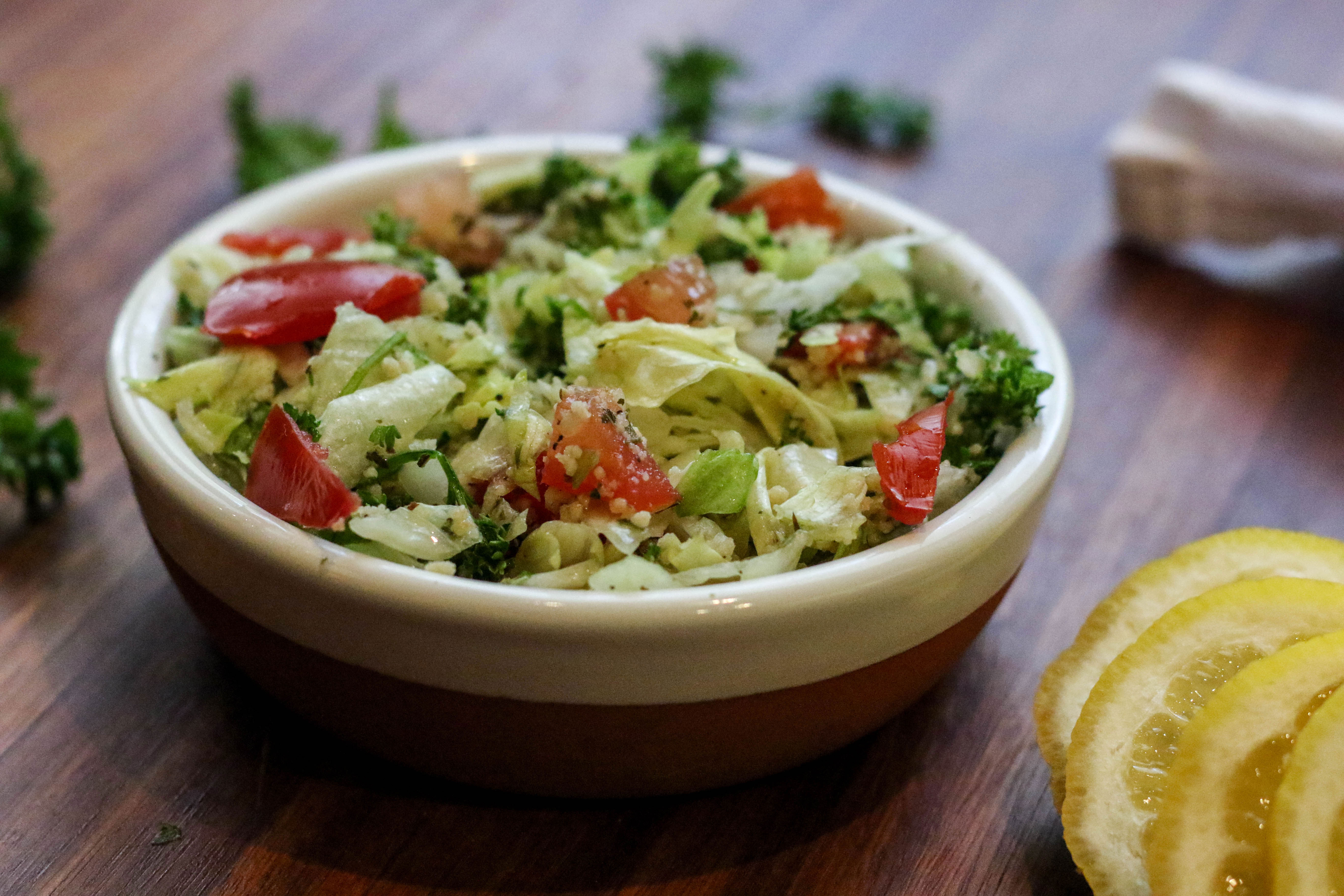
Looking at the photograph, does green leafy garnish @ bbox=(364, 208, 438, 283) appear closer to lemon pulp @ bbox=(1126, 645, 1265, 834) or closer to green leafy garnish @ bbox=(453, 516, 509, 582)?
green leafy garnish @ bbox=(453, 516, 509, 582)

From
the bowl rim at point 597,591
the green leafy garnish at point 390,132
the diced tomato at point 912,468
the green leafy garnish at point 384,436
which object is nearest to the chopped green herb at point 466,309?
the green leafy garnish at point 384,436

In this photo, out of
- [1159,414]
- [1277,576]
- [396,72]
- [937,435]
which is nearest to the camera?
[1277,576]

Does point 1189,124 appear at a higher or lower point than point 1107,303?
higher

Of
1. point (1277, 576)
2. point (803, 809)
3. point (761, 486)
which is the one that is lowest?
point (803, 809)

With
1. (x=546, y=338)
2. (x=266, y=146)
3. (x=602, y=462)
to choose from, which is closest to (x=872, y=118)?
(x=266, y=146)

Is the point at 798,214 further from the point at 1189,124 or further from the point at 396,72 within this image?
the point at 396,72

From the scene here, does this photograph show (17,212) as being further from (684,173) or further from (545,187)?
(684,173)

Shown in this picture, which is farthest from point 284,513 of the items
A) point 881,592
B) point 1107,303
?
point 1107,303
